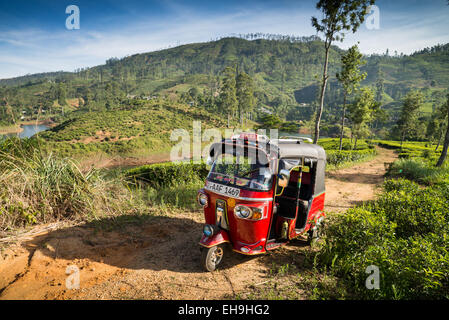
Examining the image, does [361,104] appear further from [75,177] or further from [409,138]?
[409,138]

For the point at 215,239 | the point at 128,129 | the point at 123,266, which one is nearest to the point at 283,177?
the point at 215,239

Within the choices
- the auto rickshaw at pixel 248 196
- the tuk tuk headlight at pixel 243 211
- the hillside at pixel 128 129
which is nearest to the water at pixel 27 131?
the auto rickshaw at pixel 248 196

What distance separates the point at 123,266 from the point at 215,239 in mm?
2051

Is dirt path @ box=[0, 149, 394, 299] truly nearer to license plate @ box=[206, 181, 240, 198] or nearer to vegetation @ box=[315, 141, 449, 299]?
vegetation @ box=[315, 141, 449, 299]

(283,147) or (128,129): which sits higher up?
(283,147)

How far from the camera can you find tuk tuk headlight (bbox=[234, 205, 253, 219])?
4598mm

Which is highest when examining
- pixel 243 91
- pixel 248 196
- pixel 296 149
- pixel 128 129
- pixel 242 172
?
pixel 243 91

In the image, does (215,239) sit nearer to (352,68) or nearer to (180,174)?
(180,174)

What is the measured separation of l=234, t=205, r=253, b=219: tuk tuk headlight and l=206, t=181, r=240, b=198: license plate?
24 cm

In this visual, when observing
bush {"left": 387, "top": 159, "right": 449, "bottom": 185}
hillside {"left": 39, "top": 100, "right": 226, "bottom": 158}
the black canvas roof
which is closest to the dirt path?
the black canvas roof

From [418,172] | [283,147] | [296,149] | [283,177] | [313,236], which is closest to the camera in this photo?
[283,177]

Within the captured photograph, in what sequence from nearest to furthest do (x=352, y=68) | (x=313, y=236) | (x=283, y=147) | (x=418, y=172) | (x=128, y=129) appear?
(x=283, y=147) → (x=313, y=236) → (x=418, y=172) → (x=352, y=68) → (x=128, y=129)

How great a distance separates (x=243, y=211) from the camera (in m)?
4.64

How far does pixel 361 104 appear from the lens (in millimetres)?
31297
